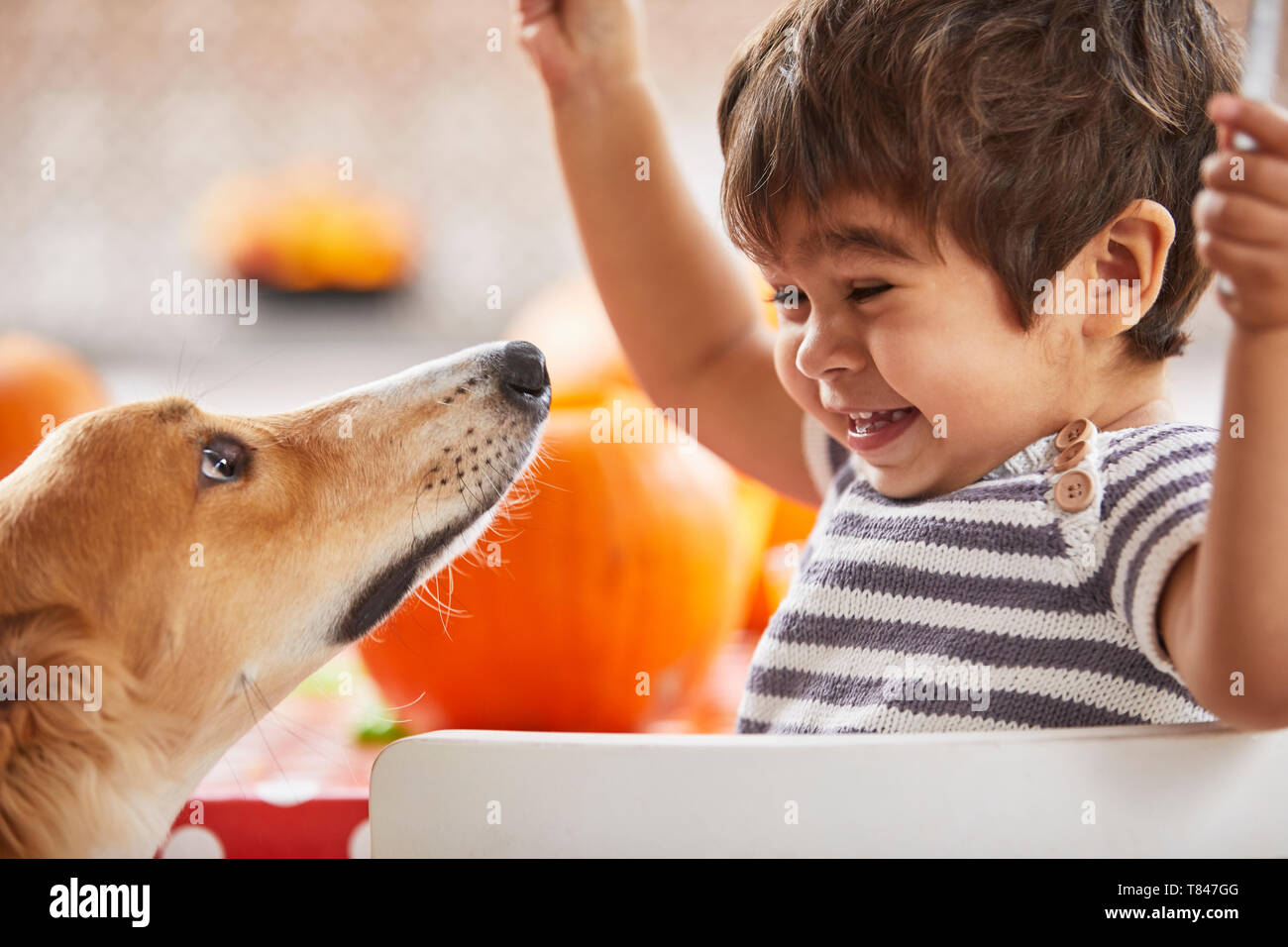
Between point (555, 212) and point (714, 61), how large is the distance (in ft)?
1.60

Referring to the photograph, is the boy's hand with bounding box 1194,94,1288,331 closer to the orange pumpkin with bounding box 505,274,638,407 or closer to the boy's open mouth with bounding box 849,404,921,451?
the boy's open mouth with bounding box 849,404,921,451

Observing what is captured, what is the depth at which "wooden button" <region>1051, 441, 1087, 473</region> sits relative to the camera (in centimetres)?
75

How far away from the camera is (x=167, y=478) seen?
0.77 m

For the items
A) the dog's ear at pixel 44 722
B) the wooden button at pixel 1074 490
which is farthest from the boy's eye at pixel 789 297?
the dog's ear at pixel 44 722

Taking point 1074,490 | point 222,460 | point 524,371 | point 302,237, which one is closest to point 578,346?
point 524,371

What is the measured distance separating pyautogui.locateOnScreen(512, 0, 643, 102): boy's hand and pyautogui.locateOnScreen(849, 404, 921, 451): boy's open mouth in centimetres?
43

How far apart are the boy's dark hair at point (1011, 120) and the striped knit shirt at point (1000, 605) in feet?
0.44

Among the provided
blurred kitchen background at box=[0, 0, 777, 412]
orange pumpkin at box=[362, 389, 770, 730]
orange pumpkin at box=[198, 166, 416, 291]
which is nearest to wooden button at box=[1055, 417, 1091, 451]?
orange pumpkin at box=[362, 389, 770, 730]

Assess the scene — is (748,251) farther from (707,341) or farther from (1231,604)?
(1231,604)

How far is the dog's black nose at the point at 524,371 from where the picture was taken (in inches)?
34.8

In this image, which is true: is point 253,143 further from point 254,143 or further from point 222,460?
point 222,460
